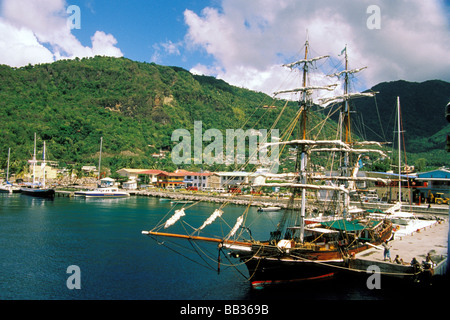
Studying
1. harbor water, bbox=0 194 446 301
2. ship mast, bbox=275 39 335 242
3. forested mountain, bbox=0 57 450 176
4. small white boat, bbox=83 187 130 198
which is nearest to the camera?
harbor water, bbox=0 194 446 301

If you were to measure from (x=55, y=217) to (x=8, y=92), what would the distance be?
5936 inches

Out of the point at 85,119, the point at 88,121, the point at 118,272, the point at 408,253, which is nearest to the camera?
the point at 118,272

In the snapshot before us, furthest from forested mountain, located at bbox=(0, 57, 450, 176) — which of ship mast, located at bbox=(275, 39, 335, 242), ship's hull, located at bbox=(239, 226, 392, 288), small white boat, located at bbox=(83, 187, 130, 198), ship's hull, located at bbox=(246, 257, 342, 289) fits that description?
ship's hull, located at bbox=(246, 257, 342, 289)

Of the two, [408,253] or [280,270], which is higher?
[408,253]

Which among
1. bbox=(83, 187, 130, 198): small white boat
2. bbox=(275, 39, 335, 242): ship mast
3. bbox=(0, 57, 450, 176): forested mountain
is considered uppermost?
bbox=(0, 57, 450, 176): forested mountain
